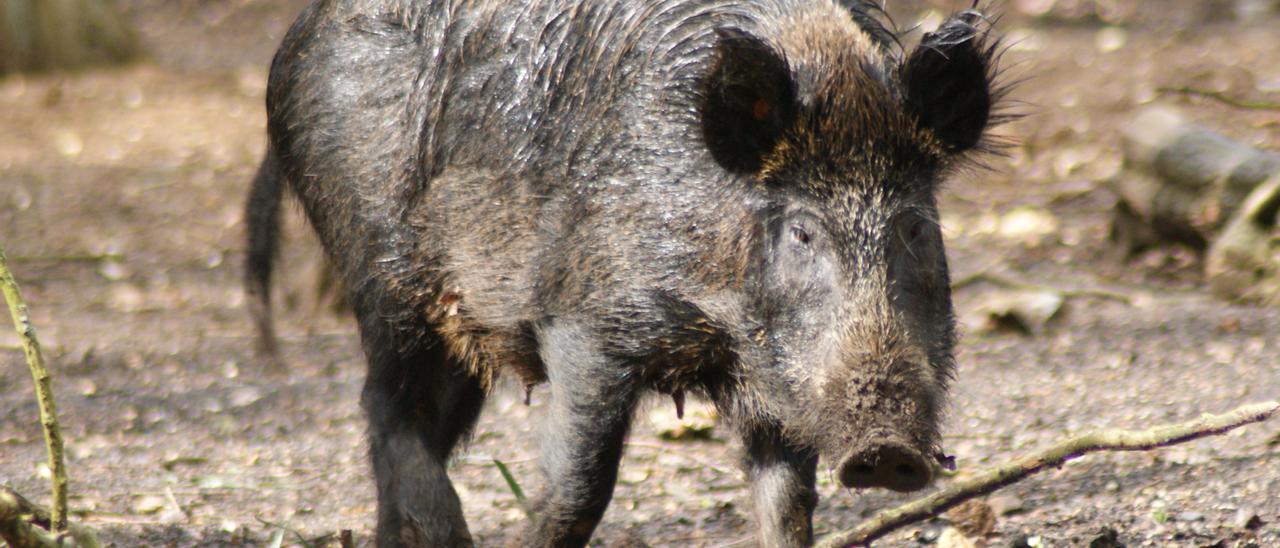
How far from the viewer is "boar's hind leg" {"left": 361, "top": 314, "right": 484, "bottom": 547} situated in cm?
394

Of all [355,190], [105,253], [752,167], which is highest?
[752,167]

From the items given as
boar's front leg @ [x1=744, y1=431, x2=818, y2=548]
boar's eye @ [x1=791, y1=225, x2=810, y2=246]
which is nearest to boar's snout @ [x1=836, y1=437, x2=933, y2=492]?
boar's eye @ [x1=791, y1=225, x2=810, y2=246]

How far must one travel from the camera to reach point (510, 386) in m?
5.84

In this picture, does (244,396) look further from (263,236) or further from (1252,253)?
(1252,253)

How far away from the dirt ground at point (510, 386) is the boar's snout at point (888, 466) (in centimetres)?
80

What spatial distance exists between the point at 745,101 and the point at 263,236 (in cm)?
203

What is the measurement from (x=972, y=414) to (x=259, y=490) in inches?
96.6

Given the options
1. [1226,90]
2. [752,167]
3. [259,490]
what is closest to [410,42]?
[752,167]

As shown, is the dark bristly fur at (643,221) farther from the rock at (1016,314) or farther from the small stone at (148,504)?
the rock at (1016,314)

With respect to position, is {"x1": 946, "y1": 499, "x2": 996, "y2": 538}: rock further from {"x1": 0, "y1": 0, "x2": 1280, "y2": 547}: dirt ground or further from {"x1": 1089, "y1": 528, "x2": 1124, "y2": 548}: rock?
{"x1": 1089, "y1": 528, "x2": 1124, "y2": 548}: rock

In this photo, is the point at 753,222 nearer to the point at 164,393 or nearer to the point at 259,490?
the point at 259,490

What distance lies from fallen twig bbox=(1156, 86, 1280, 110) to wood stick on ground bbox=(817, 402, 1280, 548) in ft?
19.5

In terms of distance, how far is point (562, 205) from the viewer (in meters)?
3.57

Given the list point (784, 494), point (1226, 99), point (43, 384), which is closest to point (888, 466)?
point (784, 494)
